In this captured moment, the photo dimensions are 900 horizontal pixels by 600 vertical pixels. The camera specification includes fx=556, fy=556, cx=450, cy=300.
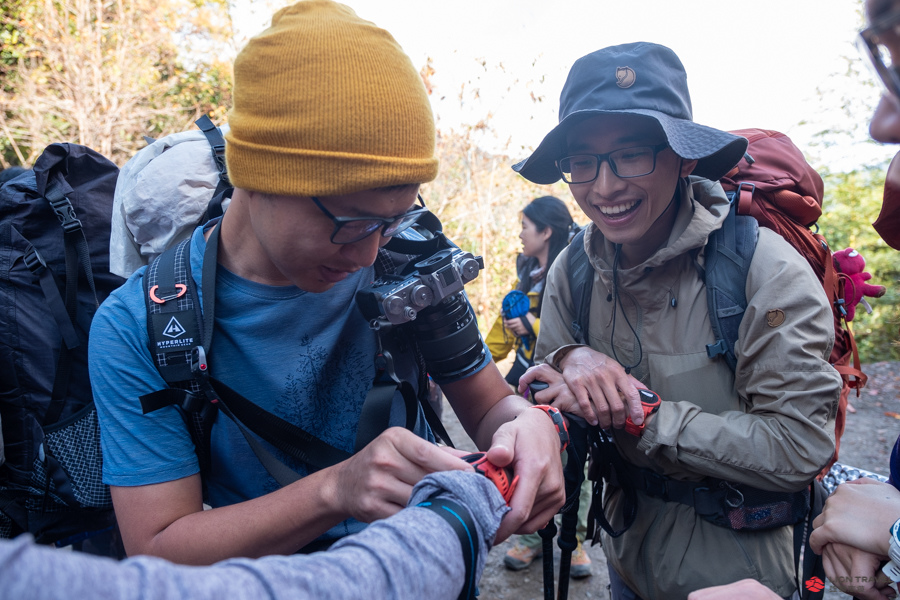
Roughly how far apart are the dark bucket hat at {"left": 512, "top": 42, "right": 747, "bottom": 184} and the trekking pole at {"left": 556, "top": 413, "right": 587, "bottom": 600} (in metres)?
1.05

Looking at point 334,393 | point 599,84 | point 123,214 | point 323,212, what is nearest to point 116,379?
point 334,393

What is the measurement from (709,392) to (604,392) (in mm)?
376

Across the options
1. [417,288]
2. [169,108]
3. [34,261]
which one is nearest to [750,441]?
[417,288]

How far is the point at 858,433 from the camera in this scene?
6348 millimetres

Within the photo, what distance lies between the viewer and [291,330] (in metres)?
1.64

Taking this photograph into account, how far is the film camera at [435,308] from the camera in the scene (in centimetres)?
156

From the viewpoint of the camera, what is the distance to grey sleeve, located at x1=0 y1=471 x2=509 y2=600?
602 mm

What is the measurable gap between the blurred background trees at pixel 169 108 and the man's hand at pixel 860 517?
8.22 m

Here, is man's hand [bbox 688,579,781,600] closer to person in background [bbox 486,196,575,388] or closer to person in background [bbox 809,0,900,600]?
person in background [bbox 809,0,900,600]

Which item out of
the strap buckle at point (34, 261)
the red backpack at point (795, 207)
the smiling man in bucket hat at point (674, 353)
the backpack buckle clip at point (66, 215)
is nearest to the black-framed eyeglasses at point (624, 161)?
the smiling man in bucket hat at point (674, 353)

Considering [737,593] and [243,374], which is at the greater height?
[243,374]

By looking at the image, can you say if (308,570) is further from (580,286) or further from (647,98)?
(647,98)

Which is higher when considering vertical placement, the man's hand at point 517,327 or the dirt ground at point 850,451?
the man's hand at point 517,327

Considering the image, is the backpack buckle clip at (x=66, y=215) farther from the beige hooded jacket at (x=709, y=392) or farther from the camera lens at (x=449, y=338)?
the beige hooded jacket at (x=709, y=392)
